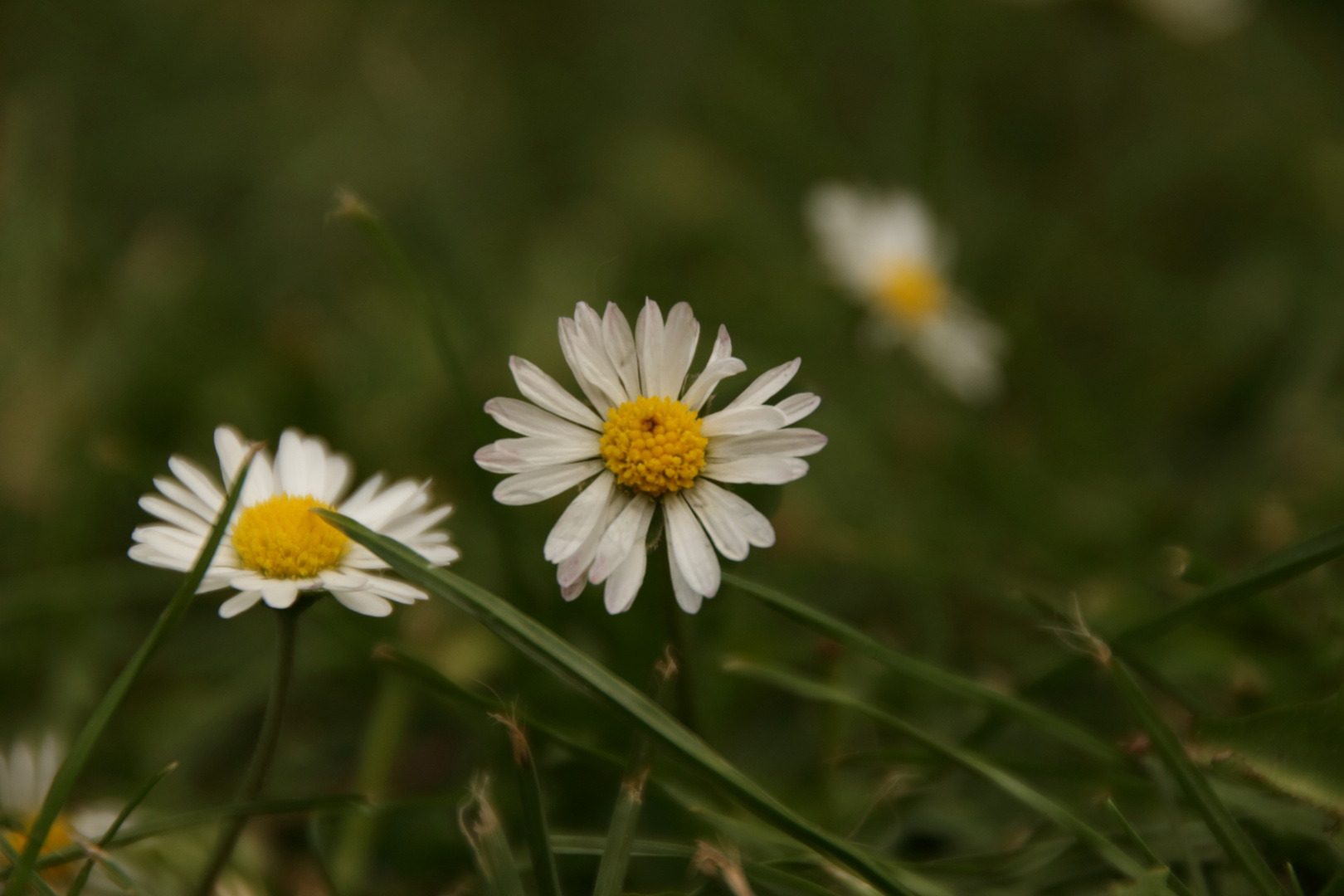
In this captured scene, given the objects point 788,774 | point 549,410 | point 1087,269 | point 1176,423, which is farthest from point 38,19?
point 1176,423

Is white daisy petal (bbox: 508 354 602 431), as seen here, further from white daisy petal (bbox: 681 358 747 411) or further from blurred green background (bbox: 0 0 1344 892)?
blurred green background (bbox: 0 0 1344 892)

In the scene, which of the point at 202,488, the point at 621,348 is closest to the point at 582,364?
the point at 621,348

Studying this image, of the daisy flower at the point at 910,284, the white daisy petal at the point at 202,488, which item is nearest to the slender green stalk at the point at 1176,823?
the white daisy petal at the point at 202,488

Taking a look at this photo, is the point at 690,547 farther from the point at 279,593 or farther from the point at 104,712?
the point at 104,712

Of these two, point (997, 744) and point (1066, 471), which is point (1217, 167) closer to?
point (1066, 471)

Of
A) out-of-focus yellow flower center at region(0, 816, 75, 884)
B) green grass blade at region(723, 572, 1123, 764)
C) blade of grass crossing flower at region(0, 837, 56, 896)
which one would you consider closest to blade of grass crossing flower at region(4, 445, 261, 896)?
blade of grass crossing flower at region(0, 837, 56, 896)

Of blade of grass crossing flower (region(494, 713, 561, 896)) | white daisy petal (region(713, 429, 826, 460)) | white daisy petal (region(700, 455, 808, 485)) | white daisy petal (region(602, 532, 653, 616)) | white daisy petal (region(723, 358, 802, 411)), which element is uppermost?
white daisy petal (region(723, 358, 802, 411))

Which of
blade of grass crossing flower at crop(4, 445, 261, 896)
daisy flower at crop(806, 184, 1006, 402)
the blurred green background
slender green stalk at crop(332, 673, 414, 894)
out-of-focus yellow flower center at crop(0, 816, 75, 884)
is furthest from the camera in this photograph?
daisy flower at crop(806, 184, 1006, 402)
